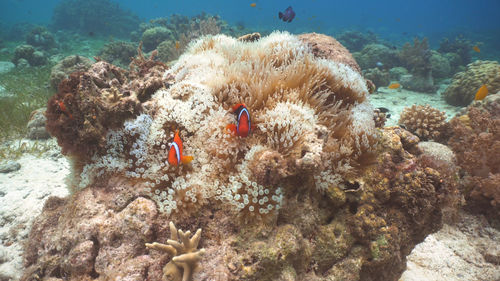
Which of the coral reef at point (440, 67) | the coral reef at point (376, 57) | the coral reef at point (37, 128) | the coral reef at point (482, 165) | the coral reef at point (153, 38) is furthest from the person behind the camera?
the coral reef at point (153, 38)

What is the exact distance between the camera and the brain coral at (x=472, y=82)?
9281 millimetres

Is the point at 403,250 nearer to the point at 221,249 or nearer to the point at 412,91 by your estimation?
the point at 221,249

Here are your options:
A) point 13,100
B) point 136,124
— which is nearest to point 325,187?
point 136,124

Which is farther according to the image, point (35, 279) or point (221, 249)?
point (35, 279)

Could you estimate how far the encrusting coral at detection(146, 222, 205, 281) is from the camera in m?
1.87

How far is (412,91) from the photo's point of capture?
12625 mm

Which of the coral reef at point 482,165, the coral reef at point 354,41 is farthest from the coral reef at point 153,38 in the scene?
the coral reef at point 482,165

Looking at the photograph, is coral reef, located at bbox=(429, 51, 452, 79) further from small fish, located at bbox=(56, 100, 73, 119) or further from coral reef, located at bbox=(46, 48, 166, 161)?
small fish, located at bbox=(56, 100, 73, 119)

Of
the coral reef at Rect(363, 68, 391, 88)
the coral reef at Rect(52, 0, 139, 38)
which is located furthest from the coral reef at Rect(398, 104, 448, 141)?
the coral reef at Rect(52, 0, 139, 38)

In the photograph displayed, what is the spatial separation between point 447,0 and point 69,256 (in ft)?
393

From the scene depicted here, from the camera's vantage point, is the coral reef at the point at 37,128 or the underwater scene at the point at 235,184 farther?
the coral reef at the point at 37,128

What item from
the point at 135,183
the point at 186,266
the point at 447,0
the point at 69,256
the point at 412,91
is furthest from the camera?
the point at 447,0

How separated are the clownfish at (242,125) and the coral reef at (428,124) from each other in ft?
19.7

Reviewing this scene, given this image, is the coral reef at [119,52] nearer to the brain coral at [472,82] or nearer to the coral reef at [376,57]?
the coral reef at [376,57]
